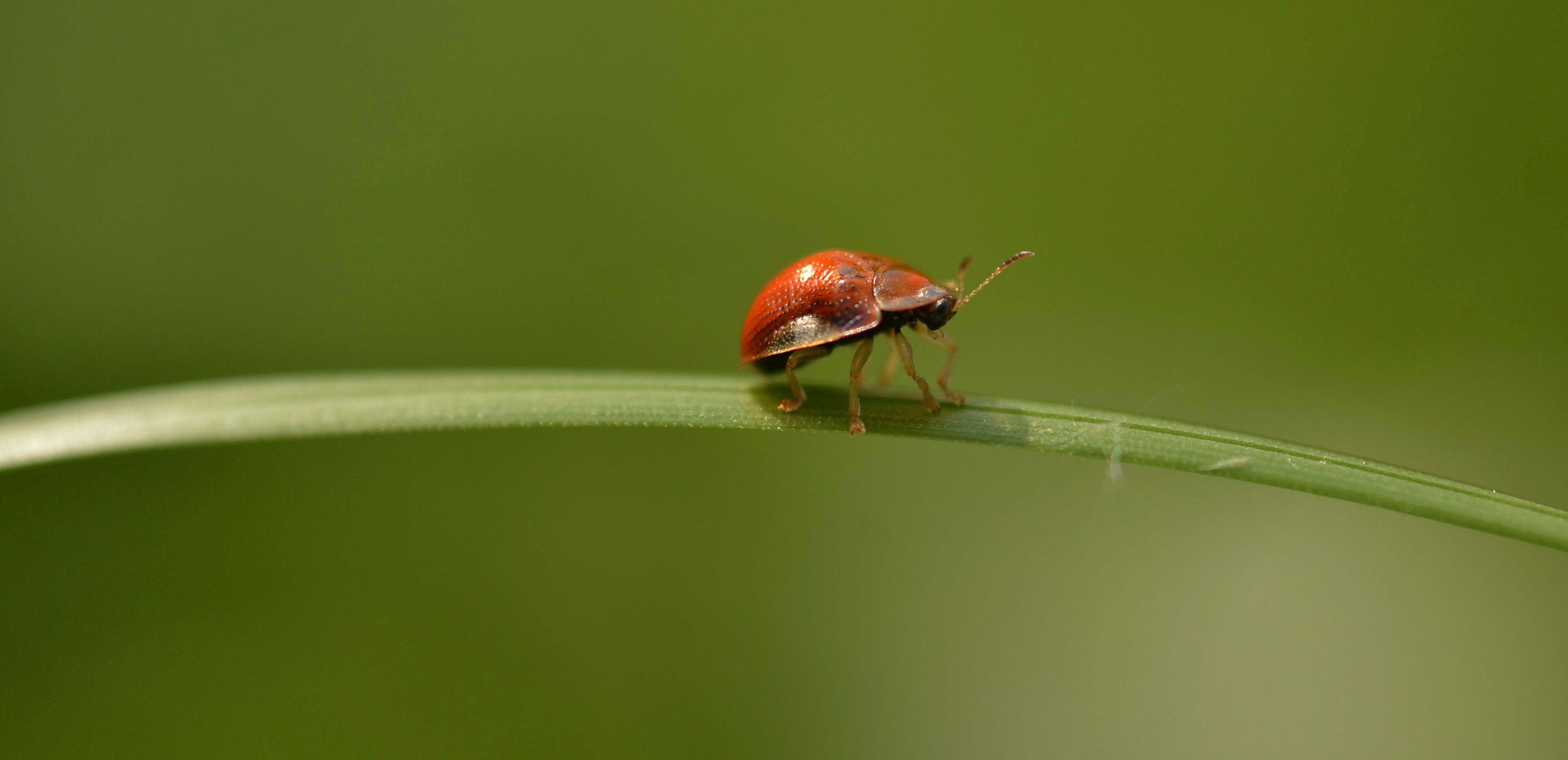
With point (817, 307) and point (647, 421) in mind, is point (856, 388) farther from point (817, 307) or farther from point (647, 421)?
point (647, 421)

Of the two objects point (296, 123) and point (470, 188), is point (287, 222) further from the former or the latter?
point (470, 188)

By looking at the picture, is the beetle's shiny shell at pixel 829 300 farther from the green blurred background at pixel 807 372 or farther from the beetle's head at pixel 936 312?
the green blurred background at pixel 807 372

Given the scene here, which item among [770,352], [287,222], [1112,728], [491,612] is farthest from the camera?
[287,222]

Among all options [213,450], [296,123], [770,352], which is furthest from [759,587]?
[296,123]

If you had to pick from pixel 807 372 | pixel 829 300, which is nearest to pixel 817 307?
pixel 829 300

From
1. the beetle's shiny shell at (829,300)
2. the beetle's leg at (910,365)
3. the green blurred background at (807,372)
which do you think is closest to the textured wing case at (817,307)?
the beetle's shiny shell at (829,300)

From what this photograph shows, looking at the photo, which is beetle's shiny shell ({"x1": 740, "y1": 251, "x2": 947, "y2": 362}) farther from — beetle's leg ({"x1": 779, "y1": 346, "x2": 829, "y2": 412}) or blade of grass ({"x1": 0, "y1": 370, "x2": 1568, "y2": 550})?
blade of grass ({"x1": 0, "y1": 370, "x2": 1568, "y2": 550})
